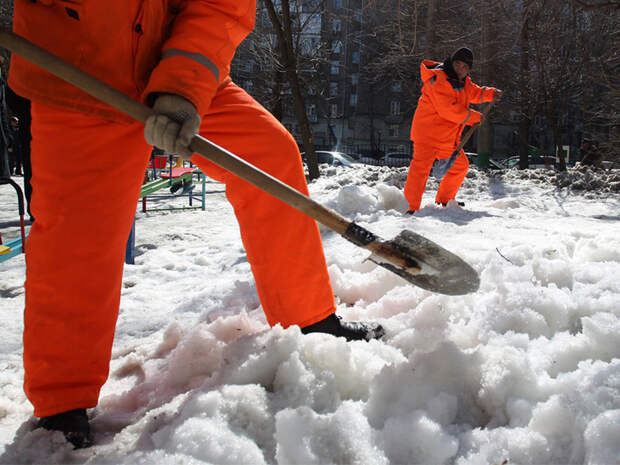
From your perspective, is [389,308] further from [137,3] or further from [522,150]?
[522,150]

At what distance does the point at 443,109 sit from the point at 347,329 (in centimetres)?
406

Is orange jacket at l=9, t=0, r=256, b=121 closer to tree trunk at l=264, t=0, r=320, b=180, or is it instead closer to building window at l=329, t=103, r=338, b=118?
tree trunk at l=264, t=0, r=320, b=180

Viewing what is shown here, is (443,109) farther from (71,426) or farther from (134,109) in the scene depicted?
(71,426)

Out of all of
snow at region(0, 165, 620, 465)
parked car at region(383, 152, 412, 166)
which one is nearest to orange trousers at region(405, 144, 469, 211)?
snow at region(0, 165, 620, 465)

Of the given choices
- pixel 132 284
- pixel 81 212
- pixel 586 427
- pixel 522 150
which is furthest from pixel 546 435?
pixel 522 150

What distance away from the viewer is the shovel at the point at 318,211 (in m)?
1.25

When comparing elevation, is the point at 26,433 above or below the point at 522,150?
below

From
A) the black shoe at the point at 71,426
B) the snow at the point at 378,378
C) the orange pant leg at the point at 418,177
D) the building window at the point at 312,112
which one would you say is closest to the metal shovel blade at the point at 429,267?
→ the snow at the point at 378,378

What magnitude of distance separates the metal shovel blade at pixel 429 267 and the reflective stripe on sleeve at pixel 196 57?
2.65ft

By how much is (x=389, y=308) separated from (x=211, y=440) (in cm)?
115

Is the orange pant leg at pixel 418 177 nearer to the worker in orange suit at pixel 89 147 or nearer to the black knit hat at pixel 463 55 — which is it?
the black knit hat at pixel 463 55

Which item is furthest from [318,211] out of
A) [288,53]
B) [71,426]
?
[288,53]

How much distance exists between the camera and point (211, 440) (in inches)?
45.4

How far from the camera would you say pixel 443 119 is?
533 cm
